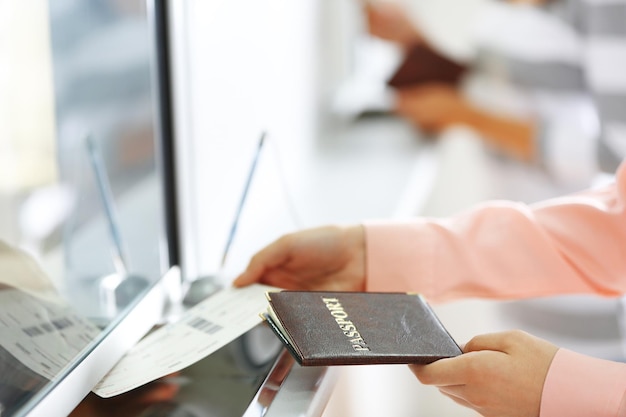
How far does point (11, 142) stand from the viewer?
1.77 ft

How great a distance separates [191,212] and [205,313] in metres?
0.26

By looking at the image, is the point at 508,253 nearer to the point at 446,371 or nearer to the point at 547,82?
the point at 446,371

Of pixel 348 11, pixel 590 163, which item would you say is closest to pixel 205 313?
pixel 590 163

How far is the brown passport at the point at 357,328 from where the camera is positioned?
548mm

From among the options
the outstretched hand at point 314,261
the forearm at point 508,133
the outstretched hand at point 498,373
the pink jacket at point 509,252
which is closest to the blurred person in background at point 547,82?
the forearm at point 508,133

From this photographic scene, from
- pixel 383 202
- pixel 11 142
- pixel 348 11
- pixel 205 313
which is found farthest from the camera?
pixel 348 11

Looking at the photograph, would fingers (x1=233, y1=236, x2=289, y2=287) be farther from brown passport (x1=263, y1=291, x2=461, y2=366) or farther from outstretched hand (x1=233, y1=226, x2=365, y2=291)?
brown passport (x1=263, y1=291, x2=461, y2=366)

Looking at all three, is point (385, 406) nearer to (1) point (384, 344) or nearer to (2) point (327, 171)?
(1) point (384, 344)

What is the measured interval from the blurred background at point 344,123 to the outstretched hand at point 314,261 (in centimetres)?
10

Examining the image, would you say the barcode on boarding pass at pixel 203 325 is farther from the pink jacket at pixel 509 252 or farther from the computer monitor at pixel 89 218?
the pink jacket at pixel 509 252

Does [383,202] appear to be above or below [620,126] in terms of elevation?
below

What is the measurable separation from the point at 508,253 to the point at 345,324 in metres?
0.27

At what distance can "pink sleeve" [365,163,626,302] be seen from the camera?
80cm

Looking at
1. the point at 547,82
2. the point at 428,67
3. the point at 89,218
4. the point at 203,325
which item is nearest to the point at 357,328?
the point at 203,325
